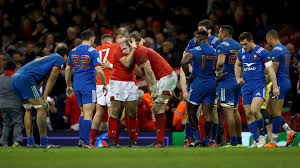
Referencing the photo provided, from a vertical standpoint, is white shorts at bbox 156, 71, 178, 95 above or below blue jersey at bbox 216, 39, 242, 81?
below

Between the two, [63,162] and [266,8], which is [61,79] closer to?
[266,8]

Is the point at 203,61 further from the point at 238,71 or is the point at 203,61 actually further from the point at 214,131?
the point at 214,131

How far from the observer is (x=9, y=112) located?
15180 millimetres

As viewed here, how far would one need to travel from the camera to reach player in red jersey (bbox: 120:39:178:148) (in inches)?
449

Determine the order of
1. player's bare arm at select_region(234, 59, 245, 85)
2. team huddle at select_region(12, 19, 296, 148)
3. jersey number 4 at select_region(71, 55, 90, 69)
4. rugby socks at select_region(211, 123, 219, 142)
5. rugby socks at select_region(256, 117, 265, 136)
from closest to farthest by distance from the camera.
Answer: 1. team huddle at select_region(12, 19, 296, 148)
2. rugby socks at select_region(256, 117, 265, 136)
3. player's bare arm at select_region(234, 59, 245, 85)
4. jersey number 4 at select_region(71, 55, 90, 69)
5. rugby socks at select_region(211, 123, 219, 142)

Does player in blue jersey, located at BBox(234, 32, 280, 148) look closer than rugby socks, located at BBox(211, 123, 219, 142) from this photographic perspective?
Yes

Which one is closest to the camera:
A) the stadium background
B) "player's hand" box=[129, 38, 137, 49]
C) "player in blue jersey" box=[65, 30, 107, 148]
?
"player's hand" box=[129, 38, 137, 49]

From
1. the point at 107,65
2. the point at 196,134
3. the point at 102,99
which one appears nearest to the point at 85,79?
the point at 107,65

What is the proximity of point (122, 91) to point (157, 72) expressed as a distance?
0.81 metres

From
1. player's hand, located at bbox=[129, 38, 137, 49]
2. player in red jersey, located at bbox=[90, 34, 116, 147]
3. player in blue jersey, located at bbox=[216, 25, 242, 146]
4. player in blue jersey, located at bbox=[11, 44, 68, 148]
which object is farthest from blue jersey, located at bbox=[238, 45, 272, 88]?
player in blue jersey, located at bbox=[11, 44, 68, 148]

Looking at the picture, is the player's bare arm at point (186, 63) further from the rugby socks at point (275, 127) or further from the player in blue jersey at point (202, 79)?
the rugby socks at point (275, 127)

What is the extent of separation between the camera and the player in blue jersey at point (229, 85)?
40.1 ft

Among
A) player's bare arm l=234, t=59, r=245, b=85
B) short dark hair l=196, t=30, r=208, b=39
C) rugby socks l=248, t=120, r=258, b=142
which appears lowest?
rugby socks l=248, t=120, r=258, b=142

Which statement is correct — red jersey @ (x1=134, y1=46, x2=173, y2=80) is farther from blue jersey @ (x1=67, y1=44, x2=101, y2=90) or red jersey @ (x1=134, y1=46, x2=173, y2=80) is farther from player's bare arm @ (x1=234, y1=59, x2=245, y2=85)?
player's bare arm @ (x1=234, y1=59, x2=245, y2=85)
